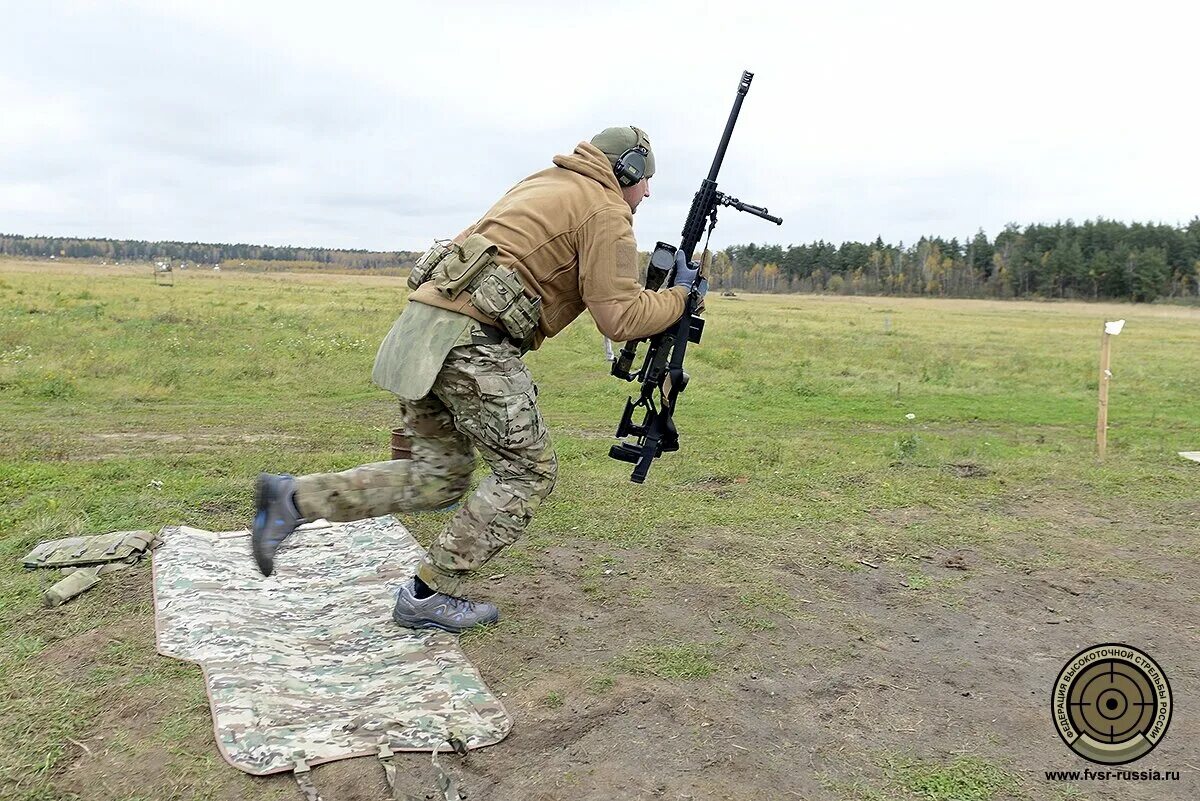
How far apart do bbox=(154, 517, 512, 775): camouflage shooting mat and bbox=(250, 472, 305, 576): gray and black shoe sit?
1.61ft

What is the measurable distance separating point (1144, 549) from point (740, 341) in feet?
Result: 69.5

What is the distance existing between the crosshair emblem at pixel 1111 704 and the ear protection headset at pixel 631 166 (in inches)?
123

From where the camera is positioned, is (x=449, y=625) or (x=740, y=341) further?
(x=740, y=341)

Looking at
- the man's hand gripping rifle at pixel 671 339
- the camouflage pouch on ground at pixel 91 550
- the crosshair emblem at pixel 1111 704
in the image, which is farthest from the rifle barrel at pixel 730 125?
→ the camouflage pouch on ground at pixel 91 550

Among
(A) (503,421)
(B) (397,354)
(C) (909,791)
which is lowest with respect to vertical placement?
(C) (909,791)

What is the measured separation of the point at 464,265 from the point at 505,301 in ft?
0.83

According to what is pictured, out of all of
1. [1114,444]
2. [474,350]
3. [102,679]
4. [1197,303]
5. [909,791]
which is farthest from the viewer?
[1197,303]

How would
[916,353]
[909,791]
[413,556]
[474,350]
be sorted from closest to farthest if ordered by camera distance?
[909,791] < [474,350] < [413,556] < [916,353]

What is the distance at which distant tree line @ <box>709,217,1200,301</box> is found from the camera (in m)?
94.1

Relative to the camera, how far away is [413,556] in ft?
17.5

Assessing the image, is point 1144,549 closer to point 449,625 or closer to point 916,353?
point 449,625

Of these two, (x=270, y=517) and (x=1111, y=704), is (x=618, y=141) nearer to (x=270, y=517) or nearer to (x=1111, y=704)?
(x=270, y=517)

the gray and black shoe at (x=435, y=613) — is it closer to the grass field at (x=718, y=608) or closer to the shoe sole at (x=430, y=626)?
the shoe sole at (x=430, y=626)

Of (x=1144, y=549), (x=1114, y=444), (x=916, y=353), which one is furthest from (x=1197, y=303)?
(x=1144, y=549)
